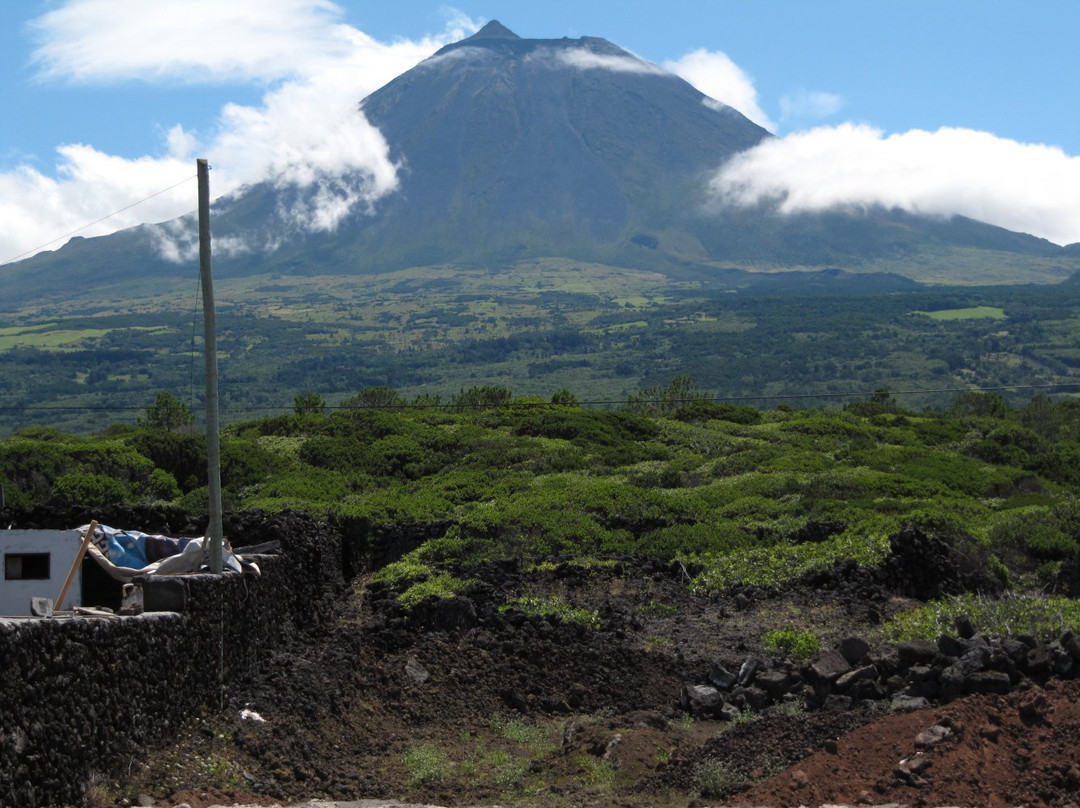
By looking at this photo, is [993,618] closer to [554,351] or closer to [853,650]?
[853,650]

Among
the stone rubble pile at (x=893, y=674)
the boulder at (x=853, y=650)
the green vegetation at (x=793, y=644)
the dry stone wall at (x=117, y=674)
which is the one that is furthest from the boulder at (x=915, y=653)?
the dry stone wall at (x=117, y=674)

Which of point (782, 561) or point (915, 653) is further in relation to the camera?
point (782, 561)

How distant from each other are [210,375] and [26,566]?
11.1ft

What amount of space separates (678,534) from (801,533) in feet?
6.98

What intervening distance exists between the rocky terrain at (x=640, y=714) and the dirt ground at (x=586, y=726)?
0.03 metres

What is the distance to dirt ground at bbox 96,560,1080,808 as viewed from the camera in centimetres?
1062

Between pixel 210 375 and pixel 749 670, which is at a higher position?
pixel 210 375

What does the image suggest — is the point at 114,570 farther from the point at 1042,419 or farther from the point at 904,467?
the point at 1042,419

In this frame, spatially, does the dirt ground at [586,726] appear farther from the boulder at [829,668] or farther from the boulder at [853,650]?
the boulder at [853,650]

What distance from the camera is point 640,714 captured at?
1449 cm

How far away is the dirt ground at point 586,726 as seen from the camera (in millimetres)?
10617

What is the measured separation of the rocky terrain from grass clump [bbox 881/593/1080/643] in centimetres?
41

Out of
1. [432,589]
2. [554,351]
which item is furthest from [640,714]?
[554,351]

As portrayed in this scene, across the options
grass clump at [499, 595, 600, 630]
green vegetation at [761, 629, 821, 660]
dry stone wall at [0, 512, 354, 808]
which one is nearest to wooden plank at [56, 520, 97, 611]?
dry stone wall at [0, 512, 354, 808]
